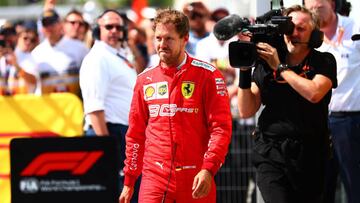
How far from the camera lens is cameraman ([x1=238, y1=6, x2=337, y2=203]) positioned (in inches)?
291

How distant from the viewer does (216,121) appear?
7117 millimetres

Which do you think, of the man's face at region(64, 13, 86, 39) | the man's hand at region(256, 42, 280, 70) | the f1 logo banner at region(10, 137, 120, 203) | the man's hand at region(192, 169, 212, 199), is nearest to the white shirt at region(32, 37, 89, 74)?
the man's face at region(64, 13, 86, 39)

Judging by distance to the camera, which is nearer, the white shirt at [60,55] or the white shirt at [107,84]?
the white shirt at [107,84]

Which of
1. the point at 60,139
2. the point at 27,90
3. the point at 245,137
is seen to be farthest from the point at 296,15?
the point at 27,90

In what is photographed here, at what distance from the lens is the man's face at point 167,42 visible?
7.16 meters

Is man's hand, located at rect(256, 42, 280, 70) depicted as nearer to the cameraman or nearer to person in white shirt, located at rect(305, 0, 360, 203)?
the cameraman

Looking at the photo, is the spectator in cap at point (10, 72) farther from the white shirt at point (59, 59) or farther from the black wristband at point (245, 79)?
the black wristband at point (245, 79)

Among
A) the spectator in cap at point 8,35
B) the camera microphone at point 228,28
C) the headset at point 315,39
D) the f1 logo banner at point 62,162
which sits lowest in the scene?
the f1 logo banner at point 62,162

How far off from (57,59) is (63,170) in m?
3.28

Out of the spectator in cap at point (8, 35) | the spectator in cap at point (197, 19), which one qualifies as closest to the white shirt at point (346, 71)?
the spectator in cap at point (197, 19)

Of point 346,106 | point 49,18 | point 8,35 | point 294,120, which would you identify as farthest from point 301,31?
point 8,35

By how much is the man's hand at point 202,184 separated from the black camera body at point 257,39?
0.88 meters

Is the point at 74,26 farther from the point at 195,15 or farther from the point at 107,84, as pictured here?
the point at 107,84

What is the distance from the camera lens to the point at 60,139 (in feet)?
29.8
